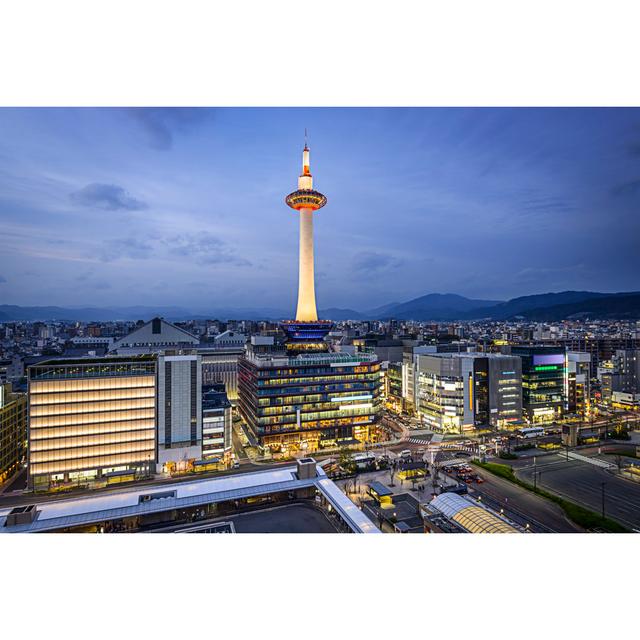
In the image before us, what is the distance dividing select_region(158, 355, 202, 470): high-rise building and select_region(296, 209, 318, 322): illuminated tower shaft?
43.1 ft

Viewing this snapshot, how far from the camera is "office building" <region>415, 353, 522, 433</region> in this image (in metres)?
26.6

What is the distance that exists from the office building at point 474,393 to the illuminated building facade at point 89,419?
1993cm

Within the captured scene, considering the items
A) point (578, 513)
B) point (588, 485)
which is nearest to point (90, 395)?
point (578, 513)

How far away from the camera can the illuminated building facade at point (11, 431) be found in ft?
58.1

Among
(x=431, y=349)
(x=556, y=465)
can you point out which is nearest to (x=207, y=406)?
(x=556, y=465)

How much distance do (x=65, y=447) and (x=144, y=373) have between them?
4.81 m

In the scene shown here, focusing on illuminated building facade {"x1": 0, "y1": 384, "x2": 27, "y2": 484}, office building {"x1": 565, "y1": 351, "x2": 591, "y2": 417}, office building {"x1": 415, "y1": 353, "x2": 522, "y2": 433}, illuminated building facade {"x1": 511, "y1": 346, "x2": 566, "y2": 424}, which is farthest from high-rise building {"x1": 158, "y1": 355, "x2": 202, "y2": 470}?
office building {"x1": 565, "y1": 351, "x2": 591, "y2": 417}

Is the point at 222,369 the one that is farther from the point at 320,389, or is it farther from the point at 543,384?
the point at 543,384

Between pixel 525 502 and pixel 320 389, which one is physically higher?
pixel 320 389

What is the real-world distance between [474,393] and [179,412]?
20.8 m

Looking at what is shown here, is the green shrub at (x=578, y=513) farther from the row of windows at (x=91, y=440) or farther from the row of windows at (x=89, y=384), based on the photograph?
the row of windows at (x=89, y=384)

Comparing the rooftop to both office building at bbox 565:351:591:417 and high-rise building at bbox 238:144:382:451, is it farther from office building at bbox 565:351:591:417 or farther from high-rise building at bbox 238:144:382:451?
office building at bbox 565:351:591:417

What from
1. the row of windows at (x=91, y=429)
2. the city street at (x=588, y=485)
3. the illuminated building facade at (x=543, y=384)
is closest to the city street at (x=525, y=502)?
the city street at (x=588, y=485)

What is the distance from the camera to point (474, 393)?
88.5 ft
